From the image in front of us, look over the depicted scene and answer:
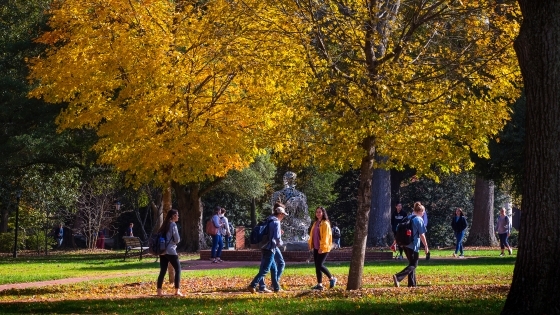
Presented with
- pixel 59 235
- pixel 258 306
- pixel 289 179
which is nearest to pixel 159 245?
pixel 258 306

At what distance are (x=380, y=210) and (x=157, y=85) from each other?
24065 millimetres

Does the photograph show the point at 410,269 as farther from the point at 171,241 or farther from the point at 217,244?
the point at 217,244

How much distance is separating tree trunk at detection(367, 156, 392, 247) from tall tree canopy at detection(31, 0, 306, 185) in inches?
858

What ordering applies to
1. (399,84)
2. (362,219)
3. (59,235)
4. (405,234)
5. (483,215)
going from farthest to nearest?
(59,235), (483,215), (405,234), (362,219), (399,84)

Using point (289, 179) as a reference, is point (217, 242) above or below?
below

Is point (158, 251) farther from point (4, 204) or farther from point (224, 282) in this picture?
point (4, 204)

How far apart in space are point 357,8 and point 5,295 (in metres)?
8.73

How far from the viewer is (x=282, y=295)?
1634 cm

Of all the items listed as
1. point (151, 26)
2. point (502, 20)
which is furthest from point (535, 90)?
point (151, 26)

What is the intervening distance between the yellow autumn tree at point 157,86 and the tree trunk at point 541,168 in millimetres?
7101

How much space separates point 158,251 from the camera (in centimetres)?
1697

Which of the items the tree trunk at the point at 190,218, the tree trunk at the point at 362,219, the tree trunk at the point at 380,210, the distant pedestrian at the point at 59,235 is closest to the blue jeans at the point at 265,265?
the tree trunk at the point at 362,219

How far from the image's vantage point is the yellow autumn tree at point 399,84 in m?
15.7

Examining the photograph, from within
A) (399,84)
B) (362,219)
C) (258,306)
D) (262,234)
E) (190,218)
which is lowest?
(258,306)
